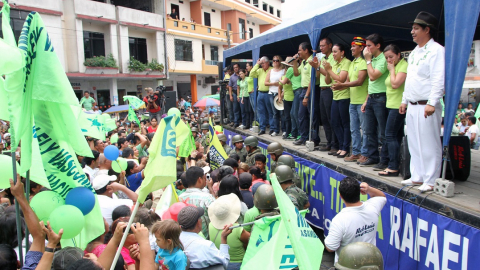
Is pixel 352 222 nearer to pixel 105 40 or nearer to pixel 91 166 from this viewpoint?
pixel 91 166

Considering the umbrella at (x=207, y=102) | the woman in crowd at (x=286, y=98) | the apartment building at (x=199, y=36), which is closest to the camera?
the woman in crowd at (x=286, y=98)

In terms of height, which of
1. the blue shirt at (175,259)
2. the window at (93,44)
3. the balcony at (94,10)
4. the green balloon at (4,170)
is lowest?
the blue shirt at (175,259)

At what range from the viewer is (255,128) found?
953 centimetres

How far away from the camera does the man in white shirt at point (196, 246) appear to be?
2871 millimetres

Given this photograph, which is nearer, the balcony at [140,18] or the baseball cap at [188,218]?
the baseball cap at [188,218]

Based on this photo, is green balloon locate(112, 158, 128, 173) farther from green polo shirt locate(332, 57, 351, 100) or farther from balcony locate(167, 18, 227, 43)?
balcony locate(167, 18, 227, 43)

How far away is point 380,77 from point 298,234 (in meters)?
3.51

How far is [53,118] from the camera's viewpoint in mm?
2623

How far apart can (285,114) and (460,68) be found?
4.70m

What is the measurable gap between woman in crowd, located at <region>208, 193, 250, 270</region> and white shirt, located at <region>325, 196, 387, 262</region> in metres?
0.82

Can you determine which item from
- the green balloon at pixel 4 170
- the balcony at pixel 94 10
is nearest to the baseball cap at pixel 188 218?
the green balloon at pixel 4 170

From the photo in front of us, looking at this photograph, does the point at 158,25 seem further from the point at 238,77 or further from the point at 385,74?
the point at 385,74

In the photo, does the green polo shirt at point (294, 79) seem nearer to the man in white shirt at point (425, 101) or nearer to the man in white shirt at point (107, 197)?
the man in white shirt at point (425, 101)

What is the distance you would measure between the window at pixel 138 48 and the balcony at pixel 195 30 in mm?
2524
